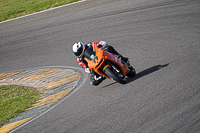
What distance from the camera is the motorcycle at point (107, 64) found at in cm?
827

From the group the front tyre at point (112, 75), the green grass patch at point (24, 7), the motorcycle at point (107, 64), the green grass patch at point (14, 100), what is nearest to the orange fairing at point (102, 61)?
the motorcycle at point (107, 64)

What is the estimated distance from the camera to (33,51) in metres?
14.6

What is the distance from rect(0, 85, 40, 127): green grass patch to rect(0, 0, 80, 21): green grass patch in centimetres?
818

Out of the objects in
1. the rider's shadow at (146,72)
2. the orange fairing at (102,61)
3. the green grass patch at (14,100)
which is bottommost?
the green grass patch at (14,100)

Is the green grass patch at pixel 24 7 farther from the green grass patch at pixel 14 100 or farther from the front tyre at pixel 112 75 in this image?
the front tyre at pixel 112 75

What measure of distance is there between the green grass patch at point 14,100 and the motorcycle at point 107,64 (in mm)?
2858

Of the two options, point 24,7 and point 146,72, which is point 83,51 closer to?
point 146,72

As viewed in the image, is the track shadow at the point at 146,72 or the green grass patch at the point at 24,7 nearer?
the track shadow at the point at 146,72

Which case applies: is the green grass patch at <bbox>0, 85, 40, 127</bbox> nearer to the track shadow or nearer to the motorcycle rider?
the motorcycle rider

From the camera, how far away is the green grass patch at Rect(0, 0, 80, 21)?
62.0ft

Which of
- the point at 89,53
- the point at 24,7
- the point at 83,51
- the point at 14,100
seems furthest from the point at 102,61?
the point at 24,7

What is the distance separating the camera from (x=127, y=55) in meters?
11.0

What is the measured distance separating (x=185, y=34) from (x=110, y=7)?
5811mm

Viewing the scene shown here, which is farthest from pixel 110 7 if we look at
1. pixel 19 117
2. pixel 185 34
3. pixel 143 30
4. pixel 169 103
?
pixel 169 103
